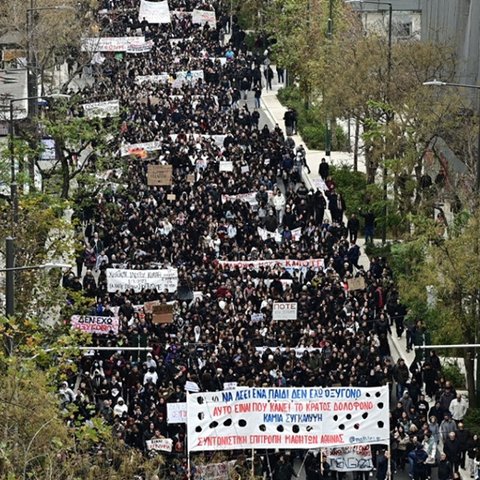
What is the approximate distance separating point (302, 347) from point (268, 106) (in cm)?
3511

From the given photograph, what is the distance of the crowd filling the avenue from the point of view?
38312 millimetres

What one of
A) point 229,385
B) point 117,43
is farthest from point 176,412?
point 117,43

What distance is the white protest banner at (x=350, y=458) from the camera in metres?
36.9

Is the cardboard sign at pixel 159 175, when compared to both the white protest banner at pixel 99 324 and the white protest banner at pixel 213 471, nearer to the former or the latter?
the white protest banner at pixel 99 324

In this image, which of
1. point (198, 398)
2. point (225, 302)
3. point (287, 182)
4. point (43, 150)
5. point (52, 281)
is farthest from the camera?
point (287, 182)

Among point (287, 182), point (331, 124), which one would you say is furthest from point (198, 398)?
point (331, 124)

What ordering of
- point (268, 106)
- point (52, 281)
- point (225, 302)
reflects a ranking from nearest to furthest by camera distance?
point (52, 281) < point (225, 302) < point (268, 106)

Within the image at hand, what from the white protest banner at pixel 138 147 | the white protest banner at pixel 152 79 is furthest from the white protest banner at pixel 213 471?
the white protest banner at pixel 152 79

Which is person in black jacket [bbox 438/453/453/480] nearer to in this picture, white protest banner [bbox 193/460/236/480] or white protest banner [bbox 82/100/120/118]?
white protest banner [bbox 193/460/236/480]

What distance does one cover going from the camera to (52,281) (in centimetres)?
4225

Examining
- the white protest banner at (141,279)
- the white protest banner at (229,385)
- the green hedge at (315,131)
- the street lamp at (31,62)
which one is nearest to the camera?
the white protest banner at (229,385)

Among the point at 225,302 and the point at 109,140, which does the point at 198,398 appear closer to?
the point at 225,302

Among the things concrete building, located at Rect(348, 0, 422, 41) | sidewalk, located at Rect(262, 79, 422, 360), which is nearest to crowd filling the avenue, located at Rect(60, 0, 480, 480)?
sidewalk, located at Rect(262, 79, 422, 360)

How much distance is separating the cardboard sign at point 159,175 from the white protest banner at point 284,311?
528 inches
